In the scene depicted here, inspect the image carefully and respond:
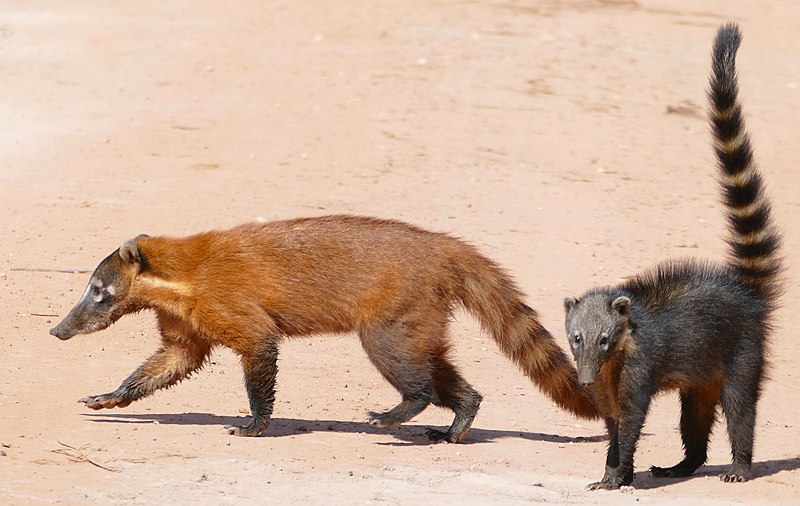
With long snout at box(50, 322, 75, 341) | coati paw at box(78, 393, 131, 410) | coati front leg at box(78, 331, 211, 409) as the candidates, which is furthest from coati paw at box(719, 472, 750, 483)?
long snout at box(50, 322, 75, 341)

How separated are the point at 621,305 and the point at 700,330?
556 mm

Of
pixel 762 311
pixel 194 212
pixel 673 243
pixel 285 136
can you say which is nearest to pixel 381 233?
pixel 762 311

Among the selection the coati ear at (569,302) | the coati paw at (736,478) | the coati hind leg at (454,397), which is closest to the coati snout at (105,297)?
the coati hind leg at (454,397)

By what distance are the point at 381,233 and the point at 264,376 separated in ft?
3.73

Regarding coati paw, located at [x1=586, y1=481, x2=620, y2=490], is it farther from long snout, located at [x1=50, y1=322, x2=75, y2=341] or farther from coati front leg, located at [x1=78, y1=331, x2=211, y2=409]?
long snout, located at [x1=50, y1=322, x2=75, y2=341]

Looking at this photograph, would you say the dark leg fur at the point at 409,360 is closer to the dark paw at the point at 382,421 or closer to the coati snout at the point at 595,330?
the dark paw at the point at 382,421

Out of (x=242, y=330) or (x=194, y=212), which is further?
(x=194, y=212)

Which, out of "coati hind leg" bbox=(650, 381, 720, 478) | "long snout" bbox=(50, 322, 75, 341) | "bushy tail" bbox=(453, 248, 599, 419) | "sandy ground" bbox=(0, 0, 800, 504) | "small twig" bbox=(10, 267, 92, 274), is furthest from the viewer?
"small twig" bbox=(10, 267, 92, 274)

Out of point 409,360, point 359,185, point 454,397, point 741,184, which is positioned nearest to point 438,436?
point 454,397

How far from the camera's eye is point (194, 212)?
13.0 metres

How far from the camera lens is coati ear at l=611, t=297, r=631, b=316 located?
761 centimetres

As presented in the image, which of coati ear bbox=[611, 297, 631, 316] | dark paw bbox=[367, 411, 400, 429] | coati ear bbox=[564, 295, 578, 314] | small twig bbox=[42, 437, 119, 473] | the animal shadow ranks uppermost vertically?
coati ear bbox=[611, 297, 631, 316]

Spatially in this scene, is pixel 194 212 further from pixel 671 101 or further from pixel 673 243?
pixel 671 101

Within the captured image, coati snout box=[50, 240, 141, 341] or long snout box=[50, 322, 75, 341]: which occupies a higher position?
coati snout box=[50, 240, 141, 341]
